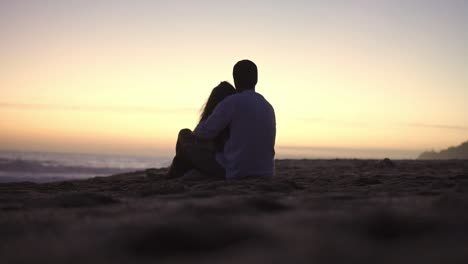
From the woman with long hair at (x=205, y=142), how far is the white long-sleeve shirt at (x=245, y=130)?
0.77 ft

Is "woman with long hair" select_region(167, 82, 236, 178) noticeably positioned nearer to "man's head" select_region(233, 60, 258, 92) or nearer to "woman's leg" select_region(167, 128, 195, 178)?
"woman's leg" select_region(167, 128, 195, 178)

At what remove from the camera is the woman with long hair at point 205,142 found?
4930 mm

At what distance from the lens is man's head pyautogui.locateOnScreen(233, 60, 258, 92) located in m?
4.66

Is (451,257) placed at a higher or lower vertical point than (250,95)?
lower

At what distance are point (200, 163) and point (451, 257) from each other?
395cm

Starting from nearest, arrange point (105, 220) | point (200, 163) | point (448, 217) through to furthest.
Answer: point (448, 217) → point (105, 220) → point (200, 163)

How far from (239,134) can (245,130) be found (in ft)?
0.26

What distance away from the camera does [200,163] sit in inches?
193

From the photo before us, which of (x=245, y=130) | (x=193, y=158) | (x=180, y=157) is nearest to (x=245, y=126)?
(x=245, y=130)

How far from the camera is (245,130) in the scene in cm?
455

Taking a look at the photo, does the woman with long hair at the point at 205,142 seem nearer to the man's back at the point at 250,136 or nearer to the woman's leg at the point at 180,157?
the woman's leg at the point at 180,157

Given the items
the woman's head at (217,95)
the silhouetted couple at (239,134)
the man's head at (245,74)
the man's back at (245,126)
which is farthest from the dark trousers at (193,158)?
the man's head at (245,74)

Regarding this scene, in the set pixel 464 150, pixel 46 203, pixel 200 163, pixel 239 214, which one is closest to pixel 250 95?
pixel 200 163

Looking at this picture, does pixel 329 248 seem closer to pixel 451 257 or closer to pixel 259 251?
pixel 259 251
